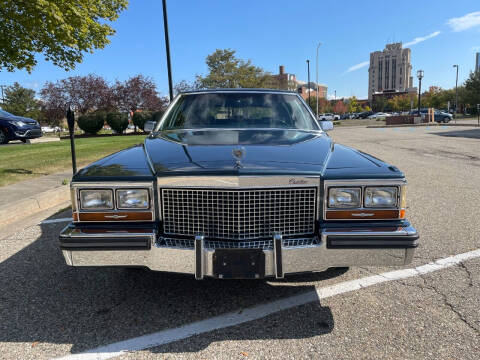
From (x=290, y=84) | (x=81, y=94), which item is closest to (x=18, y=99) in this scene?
(x=81, y=94)

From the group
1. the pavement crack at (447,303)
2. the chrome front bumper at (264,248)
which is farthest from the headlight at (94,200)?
the pavement crack at (447,303)

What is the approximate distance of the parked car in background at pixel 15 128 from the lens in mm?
15477

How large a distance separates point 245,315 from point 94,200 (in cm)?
128

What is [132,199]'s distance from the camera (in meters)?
2.47

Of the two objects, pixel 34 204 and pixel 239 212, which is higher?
pixel 239 212

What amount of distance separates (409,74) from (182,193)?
7302 inches

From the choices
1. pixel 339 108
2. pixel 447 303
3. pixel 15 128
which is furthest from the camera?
pixel 339 108

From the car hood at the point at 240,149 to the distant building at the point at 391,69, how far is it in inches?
6518

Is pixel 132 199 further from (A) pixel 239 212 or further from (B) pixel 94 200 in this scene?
(A) pixel 239 212

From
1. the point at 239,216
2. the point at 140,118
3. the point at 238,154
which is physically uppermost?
the point at 140,118

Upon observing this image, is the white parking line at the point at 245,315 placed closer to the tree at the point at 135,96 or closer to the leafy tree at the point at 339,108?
the tree at the point at 135,96

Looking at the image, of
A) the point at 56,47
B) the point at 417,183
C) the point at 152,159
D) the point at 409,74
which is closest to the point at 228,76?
the point at 56,47

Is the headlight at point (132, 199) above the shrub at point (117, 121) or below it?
below

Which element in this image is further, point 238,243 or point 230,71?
point 230,71
